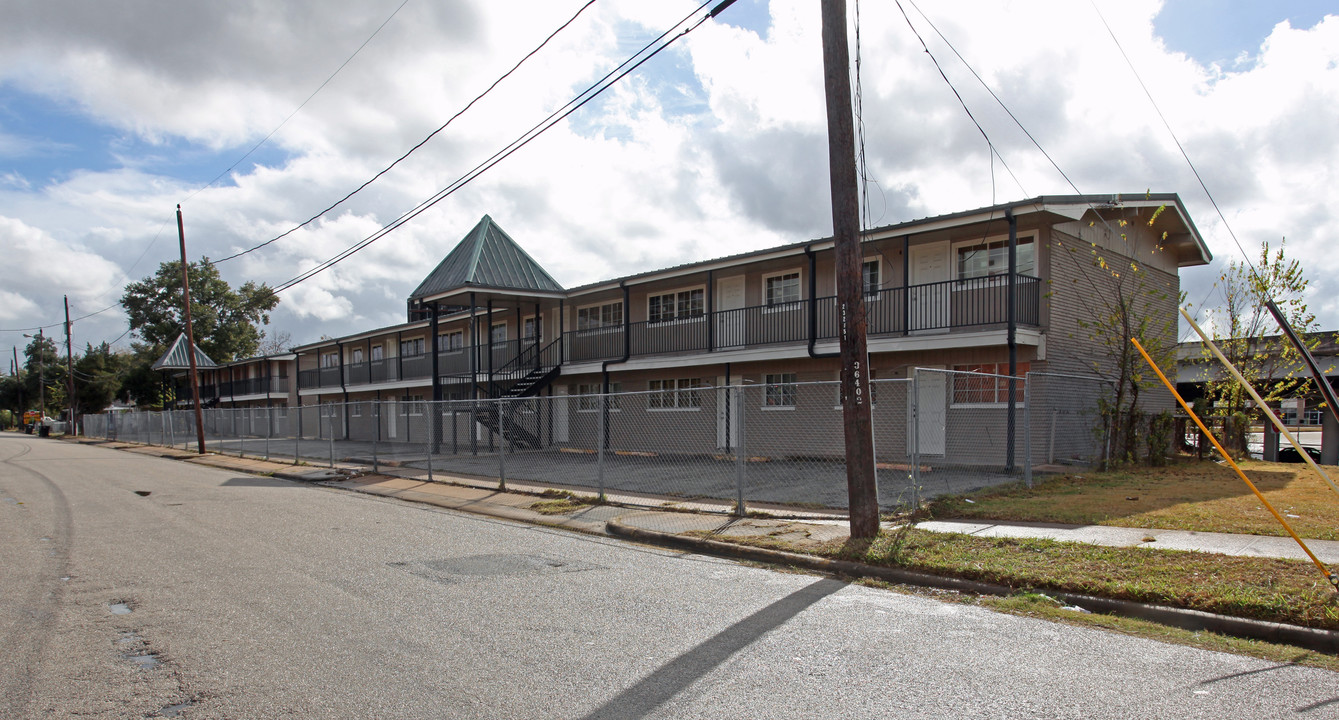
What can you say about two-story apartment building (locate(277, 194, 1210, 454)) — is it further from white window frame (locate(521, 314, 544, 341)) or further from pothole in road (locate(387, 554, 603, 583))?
pothole in road (locate(387, 554, 603, 583))

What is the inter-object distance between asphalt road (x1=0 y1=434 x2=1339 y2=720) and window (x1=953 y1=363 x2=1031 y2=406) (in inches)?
417

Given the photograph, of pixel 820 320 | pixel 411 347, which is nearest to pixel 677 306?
pixel 820 320

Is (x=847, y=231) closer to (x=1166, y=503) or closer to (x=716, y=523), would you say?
(x=716, y=523)

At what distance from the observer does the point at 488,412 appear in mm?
21297

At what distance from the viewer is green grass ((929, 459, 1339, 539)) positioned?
8.85 metres

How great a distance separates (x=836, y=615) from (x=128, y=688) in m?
4.38

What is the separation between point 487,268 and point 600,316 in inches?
176

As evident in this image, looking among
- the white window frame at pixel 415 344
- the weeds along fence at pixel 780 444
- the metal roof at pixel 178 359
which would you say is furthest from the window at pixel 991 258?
the metal roof at pixel 178 359

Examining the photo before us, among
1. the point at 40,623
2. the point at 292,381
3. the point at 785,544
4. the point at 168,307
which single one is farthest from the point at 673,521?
the point at 168,307

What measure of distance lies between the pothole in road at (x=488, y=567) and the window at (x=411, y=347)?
29190 millimetres

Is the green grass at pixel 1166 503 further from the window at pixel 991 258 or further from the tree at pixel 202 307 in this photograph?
the tree at pixel 202 307

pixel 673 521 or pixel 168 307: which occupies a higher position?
pixel 168 307

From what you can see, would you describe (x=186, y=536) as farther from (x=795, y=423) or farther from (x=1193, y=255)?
(x=1193, y=255)

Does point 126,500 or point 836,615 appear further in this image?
point 126,500
